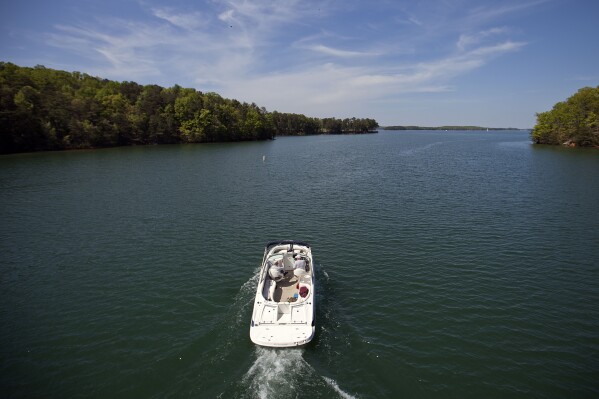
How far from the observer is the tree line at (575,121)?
385ft

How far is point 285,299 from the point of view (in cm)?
2198

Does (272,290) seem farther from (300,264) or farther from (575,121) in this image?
(575,121)

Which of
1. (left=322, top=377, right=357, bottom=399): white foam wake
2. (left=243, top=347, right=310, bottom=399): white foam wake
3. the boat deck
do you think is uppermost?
the boat deck

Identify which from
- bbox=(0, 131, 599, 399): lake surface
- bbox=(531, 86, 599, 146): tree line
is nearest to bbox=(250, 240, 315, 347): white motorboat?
bbox=(0, 131, 599, 399): lake surface

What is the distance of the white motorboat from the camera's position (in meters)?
17.8

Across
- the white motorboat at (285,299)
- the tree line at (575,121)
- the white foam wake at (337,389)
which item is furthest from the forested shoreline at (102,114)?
the tree line at (575,121)

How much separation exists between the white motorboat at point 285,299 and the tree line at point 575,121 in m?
138

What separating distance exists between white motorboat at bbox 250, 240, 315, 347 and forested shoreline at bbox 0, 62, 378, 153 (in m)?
116

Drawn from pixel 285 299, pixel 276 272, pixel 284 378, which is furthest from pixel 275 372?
pixel 276 272

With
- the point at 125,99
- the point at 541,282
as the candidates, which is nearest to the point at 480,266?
the point at 541,282

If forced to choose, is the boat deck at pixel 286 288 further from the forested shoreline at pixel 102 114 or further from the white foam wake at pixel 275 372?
the forested shoreline at pixel 102 114

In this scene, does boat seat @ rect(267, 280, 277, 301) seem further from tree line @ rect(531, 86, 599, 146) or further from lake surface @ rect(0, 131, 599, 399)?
tree line @ rect(531, 86, 599, 146)

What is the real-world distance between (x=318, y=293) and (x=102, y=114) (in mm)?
138577

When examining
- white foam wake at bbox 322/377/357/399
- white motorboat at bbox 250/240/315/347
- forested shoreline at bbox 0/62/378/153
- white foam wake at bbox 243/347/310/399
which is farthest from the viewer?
forested shoreline at bbox 0/62/378/153
